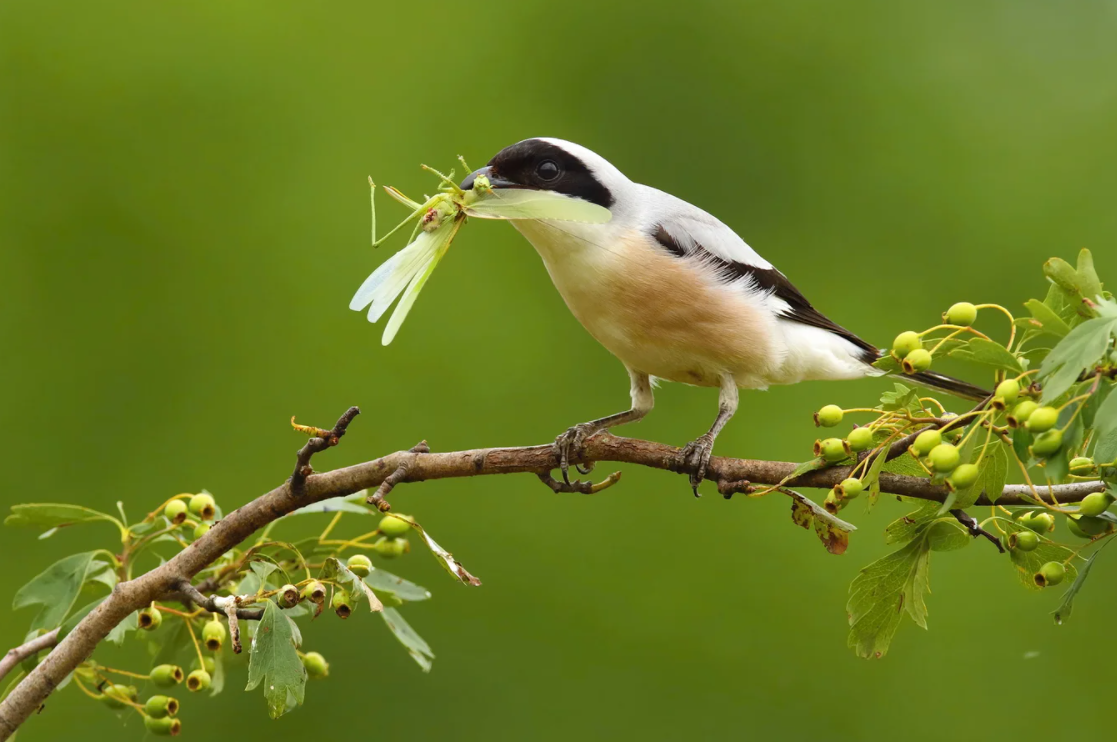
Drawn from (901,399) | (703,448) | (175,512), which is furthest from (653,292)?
(175,512)

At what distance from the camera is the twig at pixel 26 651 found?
131 centimetres

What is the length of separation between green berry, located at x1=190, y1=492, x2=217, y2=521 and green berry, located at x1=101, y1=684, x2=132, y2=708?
0.85 feet

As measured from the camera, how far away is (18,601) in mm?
1360

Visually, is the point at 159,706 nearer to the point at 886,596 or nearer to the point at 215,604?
the point at 215,604

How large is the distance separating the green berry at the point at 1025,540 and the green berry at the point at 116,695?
1.18 meters

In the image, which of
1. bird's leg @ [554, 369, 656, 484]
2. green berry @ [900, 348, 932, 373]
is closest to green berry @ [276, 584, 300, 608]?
bird's leg @ [554, 369, 656, 484]

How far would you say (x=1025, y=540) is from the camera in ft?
3.84

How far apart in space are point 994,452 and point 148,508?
482cm

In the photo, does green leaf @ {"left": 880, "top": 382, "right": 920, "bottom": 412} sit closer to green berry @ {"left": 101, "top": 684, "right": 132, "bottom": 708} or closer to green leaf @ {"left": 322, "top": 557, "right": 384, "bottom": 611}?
green leaf @ {"left": 322, "top": 557, "right": 384, "bottom": 611}

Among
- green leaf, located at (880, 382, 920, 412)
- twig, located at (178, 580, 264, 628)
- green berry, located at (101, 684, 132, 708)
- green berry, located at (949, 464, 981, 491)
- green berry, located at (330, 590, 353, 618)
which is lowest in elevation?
green berry, located at (101, 684, 132, 708)

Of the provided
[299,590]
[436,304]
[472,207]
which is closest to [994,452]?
[299,590]

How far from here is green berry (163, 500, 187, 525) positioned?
141 centimetres

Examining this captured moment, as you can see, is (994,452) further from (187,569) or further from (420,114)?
(420,114)

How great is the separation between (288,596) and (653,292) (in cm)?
110
